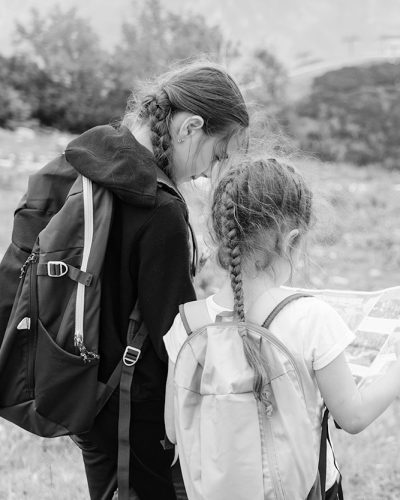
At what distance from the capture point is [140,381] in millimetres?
1908

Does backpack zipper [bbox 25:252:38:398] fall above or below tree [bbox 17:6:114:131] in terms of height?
above

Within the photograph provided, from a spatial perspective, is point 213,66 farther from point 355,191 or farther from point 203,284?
point 355,191

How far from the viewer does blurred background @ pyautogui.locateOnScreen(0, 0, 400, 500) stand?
3.02 metres

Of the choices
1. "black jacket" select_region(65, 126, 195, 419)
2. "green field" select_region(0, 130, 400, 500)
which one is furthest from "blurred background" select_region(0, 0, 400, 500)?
"black jacket" select_region(65, 126, 195, 419)

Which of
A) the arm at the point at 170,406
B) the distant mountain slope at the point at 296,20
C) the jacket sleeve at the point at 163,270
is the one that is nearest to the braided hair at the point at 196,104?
the jacket sleeve at the point at 163,270

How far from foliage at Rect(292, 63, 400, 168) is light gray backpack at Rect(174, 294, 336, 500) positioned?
15.3 m

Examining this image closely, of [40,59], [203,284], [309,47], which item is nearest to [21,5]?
[309,47]

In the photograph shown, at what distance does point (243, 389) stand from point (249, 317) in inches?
6.7

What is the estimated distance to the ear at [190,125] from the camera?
190 centimetres

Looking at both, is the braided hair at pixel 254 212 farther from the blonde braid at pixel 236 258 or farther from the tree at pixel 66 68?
the tree at pixel 66 68

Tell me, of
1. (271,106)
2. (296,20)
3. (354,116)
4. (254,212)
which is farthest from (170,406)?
(296,20)

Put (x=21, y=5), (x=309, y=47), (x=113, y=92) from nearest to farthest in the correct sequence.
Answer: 1. (x=113, y=92)
2. (x=309, y=47)
3. (x=21, y=5)

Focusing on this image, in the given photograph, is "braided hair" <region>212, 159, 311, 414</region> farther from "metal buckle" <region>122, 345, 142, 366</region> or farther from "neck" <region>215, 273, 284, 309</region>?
"metal buckle" <region>122, 345, 142, 366</region>

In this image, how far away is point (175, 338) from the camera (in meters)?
1.72
